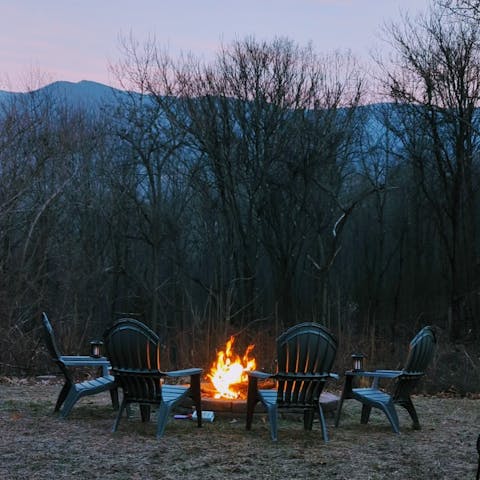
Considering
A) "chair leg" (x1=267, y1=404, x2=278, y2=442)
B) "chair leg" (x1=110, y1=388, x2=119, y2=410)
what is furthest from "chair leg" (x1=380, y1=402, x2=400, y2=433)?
"chair leg" (x1=110, y1=388, x2=119, y2=410)

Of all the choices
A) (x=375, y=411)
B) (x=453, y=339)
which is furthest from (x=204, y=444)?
(x=453, y=339)

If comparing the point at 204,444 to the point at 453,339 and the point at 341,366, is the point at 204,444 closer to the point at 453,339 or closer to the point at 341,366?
the point at 341,366

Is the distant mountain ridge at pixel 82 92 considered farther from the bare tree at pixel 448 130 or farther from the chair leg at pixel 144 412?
the chair leg at pixel 144 412

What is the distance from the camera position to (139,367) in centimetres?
621

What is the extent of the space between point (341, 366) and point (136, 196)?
14.3 meters

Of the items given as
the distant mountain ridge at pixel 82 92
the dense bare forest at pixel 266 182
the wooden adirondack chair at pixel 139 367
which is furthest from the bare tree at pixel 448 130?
the wooden adirondack chair at pixel 139 367

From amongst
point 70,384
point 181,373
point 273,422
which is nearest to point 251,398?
point 273,422

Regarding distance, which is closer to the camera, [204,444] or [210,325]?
[204,444]

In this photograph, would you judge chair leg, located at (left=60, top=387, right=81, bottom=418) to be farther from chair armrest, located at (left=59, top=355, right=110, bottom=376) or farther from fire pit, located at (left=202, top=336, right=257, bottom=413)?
fire pit, located at (left=202, top=336, right=257, bottom=413)

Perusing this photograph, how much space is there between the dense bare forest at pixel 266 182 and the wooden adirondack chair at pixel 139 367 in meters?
12.2

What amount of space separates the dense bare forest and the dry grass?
12.0m

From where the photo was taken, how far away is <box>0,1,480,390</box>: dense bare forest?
2044 centimetres

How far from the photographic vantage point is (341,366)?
1122 centimetres

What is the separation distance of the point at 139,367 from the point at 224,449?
1.05m
